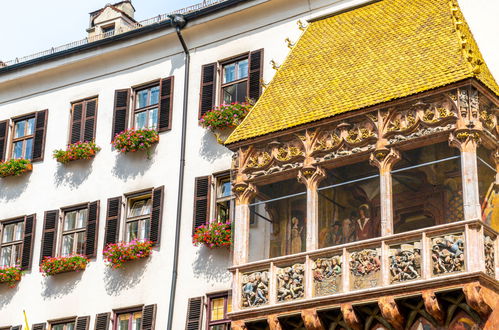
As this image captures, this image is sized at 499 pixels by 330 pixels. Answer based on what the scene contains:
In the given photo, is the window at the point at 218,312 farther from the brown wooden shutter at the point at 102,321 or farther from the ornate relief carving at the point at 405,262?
the ornate relief carving at the point at 405,262

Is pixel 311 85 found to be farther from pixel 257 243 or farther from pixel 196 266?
pixel 196 266

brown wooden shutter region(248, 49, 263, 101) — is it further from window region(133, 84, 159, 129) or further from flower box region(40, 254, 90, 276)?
flower box region(40, 254, 90, 276)

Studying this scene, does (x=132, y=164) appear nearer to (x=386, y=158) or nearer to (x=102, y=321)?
(x=102, y=321)

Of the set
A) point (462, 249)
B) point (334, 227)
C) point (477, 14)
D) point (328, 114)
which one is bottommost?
point (462, 249)

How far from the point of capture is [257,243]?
79.2 ft

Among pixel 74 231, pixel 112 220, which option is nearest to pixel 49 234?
pixel 74 231

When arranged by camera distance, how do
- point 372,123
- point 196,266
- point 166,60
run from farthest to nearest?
1. point 166,60
2. point 196,266
3. point 372,123

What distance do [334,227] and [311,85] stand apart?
2.99 metres

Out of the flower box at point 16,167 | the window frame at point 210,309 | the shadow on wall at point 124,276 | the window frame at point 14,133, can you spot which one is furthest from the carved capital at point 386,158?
the window frame at point 14,133

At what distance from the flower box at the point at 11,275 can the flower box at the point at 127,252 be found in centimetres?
304

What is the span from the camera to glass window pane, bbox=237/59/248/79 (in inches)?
1105

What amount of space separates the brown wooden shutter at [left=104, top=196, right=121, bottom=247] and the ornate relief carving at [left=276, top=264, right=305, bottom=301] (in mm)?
6845

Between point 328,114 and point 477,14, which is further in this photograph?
point 477,14

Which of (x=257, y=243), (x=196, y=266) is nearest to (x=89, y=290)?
(x=196, y=266)
